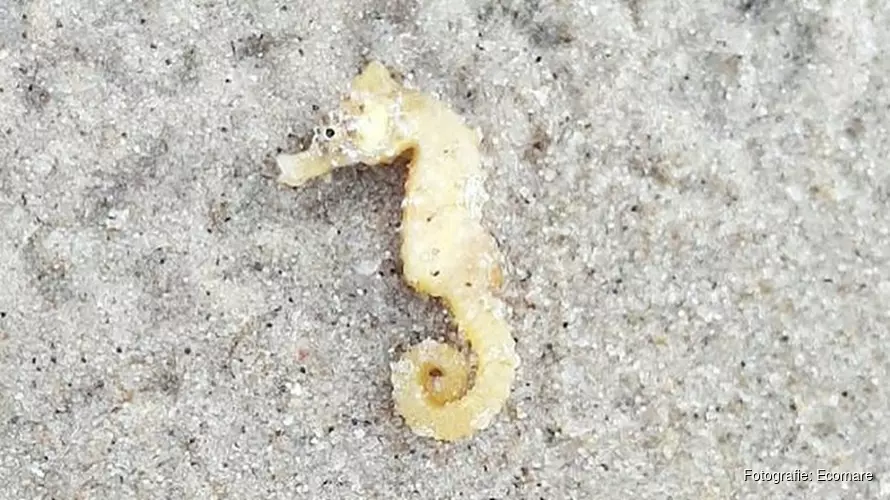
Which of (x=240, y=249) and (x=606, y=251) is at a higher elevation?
(x=606, y=251)

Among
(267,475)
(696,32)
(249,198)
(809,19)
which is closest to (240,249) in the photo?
(249,198)

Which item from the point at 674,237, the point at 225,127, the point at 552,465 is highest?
the point at 674,237

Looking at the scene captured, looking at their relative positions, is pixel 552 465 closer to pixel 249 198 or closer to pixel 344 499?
pixel 344 499

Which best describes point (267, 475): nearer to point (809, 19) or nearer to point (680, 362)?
point (680, 362)

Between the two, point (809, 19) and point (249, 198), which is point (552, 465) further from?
point (809, 19)

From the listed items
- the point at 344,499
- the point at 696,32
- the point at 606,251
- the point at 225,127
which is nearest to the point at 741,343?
the point at 606,251

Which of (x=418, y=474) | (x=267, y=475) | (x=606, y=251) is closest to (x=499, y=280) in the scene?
(x=606, y=251)
